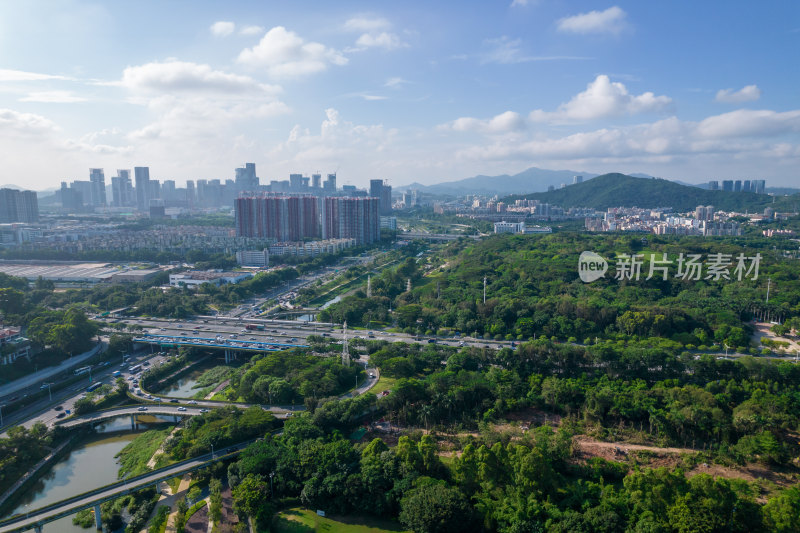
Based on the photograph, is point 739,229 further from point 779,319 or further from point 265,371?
point 265,371

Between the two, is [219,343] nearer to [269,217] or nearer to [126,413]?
[126,413]

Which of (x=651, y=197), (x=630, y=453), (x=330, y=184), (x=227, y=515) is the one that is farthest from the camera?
(x=330, y=184)

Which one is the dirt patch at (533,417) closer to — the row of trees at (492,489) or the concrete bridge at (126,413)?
the row of trees at (492,489)

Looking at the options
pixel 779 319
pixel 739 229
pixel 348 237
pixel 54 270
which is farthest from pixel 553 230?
pixel 54 270

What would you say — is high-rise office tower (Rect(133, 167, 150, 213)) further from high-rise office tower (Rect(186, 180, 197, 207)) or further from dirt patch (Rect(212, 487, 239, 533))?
dirt patch (Rect(212, 487, 239, 533))

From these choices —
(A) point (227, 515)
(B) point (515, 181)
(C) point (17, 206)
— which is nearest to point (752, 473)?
(A) point (227, 515)

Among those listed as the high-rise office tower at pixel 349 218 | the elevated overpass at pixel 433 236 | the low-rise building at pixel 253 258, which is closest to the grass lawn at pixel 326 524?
the low-rise building at pixel 253 258

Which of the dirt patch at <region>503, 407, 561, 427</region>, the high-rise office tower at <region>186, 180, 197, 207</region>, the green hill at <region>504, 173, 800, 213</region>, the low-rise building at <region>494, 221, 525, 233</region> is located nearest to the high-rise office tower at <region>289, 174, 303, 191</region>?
the high-rise office tower at <region>186, 180, 197, 207</region>
